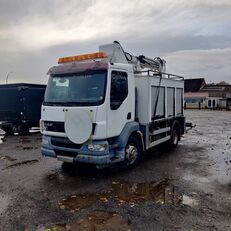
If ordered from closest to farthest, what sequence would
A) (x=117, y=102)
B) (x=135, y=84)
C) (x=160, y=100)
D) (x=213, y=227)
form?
(x=213, y=227) < (x=117, y=102) < (x=135, y=84) < (x=160, y=100)

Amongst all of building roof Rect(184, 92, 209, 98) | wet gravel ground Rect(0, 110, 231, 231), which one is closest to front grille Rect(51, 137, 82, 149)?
wet gravel ground Rect(0, 110, 231, 231)

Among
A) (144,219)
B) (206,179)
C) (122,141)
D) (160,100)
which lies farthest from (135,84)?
(144,219)

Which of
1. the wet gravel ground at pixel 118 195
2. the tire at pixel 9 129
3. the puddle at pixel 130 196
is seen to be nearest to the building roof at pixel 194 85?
the tire at pixel 9 129

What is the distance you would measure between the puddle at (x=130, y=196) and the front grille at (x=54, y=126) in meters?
1.86

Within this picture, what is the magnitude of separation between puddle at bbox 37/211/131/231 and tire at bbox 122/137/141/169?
2767 mm

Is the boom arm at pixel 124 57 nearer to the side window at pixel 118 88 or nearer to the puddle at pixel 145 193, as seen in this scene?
the side window at pixel 118 88

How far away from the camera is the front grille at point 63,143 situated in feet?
22.4

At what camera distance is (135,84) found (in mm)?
8352

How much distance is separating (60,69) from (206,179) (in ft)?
15.6

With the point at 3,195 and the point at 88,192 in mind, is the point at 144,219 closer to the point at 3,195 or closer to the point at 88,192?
the point at 88,192

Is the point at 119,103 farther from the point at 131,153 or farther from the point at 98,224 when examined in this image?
the point at 98,224

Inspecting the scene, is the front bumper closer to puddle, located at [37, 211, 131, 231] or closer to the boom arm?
puddle, located at [37, 211, 131, 231]

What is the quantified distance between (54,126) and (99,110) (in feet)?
4.69

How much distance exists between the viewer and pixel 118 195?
586 cm
